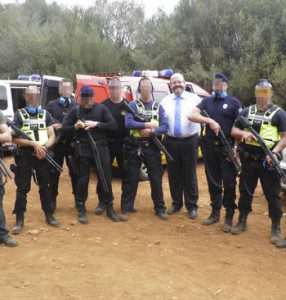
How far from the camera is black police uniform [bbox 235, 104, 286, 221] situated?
4824 millimetres

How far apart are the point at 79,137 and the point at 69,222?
120 centimetres

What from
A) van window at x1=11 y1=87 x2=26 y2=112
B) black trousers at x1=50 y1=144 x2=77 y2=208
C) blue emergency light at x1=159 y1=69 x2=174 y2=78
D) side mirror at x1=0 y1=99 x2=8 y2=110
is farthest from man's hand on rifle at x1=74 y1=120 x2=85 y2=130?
van window at x1=11 y1=87 x2=26 y2=112

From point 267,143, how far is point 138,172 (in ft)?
6.27

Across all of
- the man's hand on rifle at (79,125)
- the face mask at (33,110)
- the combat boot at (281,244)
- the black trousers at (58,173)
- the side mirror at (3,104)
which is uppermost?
the face mask at (33,110)

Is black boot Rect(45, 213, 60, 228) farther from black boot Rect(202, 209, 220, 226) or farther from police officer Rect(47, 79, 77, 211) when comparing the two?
black boot Rect(202, 209, 220, 226)

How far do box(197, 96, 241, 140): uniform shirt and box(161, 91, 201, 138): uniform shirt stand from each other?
18.3 inches

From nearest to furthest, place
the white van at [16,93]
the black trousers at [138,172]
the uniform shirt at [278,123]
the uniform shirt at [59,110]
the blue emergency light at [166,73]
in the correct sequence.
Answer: the uniform shirt at [278,123] → the black trousers at [138,172] → the uniform shirt at [59,110] → the white van at [16,93] → the blue emergency light at [166,73]

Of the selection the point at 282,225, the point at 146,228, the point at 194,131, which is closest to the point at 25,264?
the point at 146,228

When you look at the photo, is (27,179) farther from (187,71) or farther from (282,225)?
(187,71)

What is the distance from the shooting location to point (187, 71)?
14.6 meters

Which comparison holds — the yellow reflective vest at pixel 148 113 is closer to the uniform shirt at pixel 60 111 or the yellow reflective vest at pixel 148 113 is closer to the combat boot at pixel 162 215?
the uniform shirt at pixel 60 111

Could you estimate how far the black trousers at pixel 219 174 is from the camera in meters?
5.31

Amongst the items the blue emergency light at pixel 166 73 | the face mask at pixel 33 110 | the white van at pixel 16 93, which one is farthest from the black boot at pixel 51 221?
the blue emergency light at pixel 166 73

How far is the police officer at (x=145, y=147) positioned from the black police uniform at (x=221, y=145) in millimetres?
648
